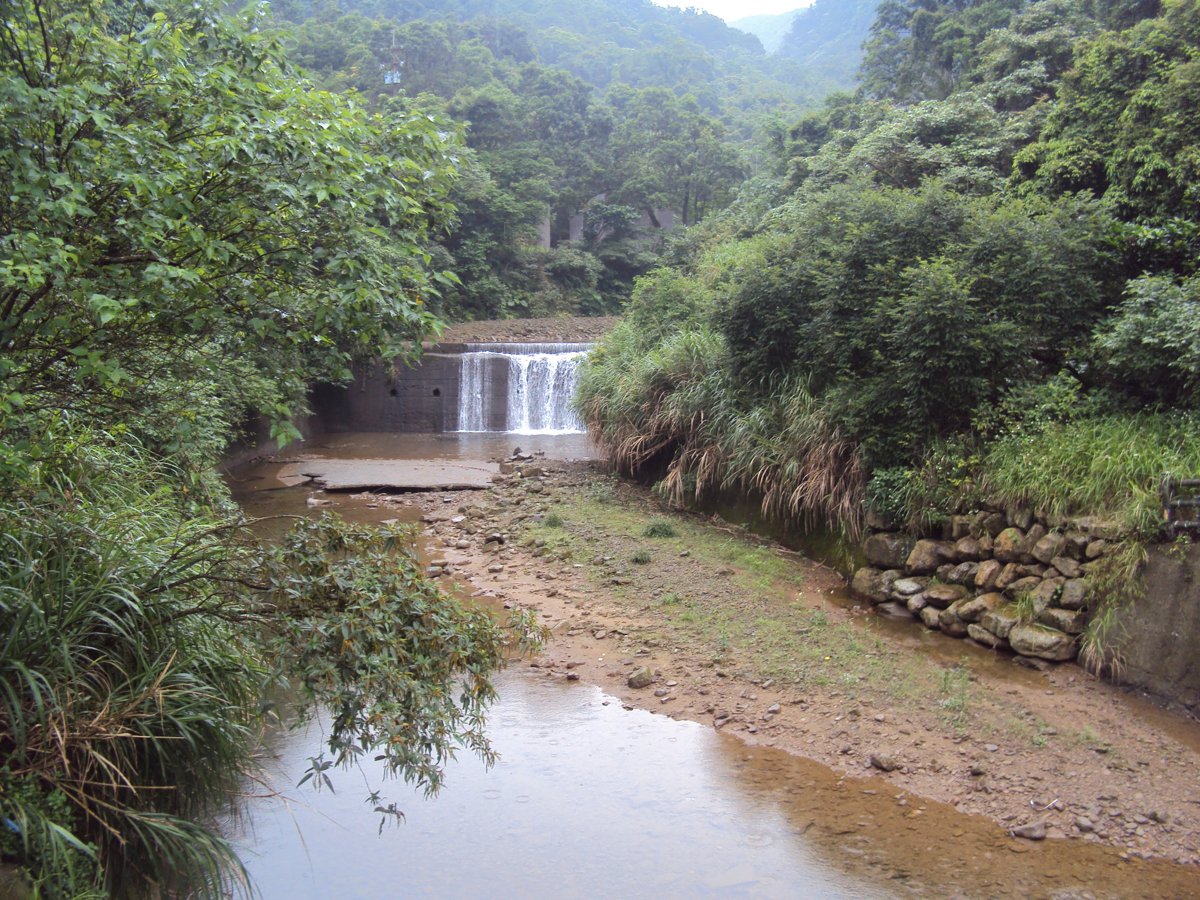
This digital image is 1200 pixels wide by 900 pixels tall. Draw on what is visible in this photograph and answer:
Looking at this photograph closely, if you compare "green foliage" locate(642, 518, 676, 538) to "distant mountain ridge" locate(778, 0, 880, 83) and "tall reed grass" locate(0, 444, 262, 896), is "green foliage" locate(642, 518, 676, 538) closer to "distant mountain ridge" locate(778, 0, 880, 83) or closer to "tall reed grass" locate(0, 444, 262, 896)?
"tall reed grass" locate(0, 444, 262, 896)

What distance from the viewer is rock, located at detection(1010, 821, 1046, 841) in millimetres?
4965

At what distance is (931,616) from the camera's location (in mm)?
7746

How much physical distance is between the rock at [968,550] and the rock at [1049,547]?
22.6 inches

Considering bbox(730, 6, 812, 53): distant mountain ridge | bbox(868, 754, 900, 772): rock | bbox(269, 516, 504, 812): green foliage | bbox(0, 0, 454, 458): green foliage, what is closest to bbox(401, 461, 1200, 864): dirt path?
bbox(868, 754, 900, 772): rock

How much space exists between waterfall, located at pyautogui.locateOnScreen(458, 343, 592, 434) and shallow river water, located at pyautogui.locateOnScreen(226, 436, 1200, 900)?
16440 mm

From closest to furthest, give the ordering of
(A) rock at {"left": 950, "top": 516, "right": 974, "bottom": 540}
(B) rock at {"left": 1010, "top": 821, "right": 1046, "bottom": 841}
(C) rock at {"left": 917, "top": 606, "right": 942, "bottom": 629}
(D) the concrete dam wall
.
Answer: (B) rock at {"left": 1010, "top": 821, "right": 1046, "bottom": 841} < (C) rock at {"left": 917, "top": 606, "right": 942, "bottom": 629} < (A) rock at {"left": 950, "top": 516, "right": 974, "bottom": 540} < (D) the concrete dam wall

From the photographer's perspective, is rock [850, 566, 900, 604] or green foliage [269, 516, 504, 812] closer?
green foliage [269, 516, 504, 812]

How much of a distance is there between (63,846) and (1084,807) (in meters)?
5.11

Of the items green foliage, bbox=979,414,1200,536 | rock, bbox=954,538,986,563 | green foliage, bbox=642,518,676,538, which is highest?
green foliage, bbox=979,414,1200,536

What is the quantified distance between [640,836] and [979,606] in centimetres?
380

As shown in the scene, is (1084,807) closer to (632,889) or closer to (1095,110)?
(632,889)

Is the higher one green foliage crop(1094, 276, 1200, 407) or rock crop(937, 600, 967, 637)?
green foliage crop(1094, 276, 1200, 407)

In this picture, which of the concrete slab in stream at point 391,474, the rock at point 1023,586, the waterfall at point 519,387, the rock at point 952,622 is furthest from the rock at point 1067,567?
the waterfall at point 519,387

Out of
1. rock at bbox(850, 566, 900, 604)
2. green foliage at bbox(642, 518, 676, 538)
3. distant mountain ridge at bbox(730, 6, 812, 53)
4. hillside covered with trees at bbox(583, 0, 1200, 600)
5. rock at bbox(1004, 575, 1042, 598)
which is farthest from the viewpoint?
distant mountain ridge at bbox(730, 6, 812, 53)
